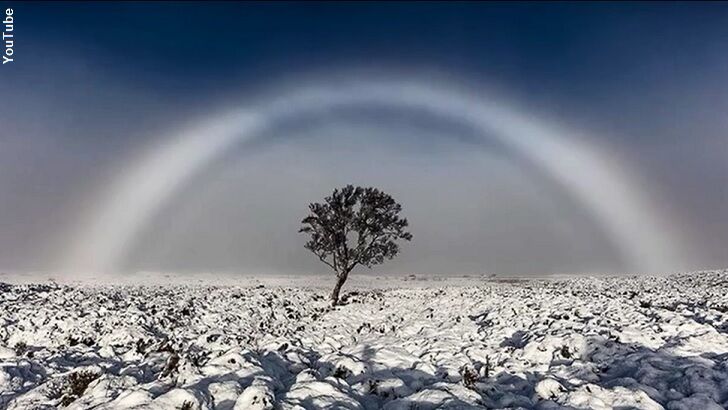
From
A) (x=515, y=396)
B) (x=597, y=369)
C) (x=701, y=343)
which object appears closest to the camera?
(x=515, y=396)

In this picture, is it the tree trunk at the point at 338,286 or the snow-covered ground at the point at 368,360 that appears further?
the tree trunk at the point at 338,286

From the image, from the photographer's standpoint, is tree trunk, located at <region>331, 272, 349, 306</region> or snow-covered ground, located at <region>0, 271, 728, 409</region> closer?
snow-covered ground, located at <region>0, 271, 728, 409</region>

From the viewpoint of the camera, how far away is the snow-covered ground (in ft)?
24.1

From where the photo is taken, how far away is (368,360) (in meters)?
11.7

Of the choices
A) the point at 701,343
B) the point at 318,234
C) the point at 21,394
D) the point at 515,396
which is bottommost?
the point at 21,394

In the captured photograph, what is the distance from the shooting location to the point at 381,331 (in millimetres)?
18688

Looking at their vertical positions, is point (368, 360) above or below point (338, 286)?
below

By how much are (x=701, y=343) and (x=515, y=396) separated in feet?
21.1

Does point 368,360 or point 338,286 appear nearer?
point 368,360

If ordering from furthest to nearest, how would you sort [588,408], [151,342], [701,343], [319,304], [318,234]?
[318,234]
[319,304]
[151,342]
[701,343]
[588,408]

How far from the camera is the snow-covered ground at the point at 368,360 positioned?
7348 millimetres

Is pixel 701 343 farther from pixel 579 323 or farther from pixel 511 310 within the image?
pixel 511 310

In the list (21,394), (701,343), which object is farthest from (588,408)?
(21,394)

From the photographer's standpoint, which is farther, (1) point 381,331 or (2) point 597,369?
(1) point 381,331
